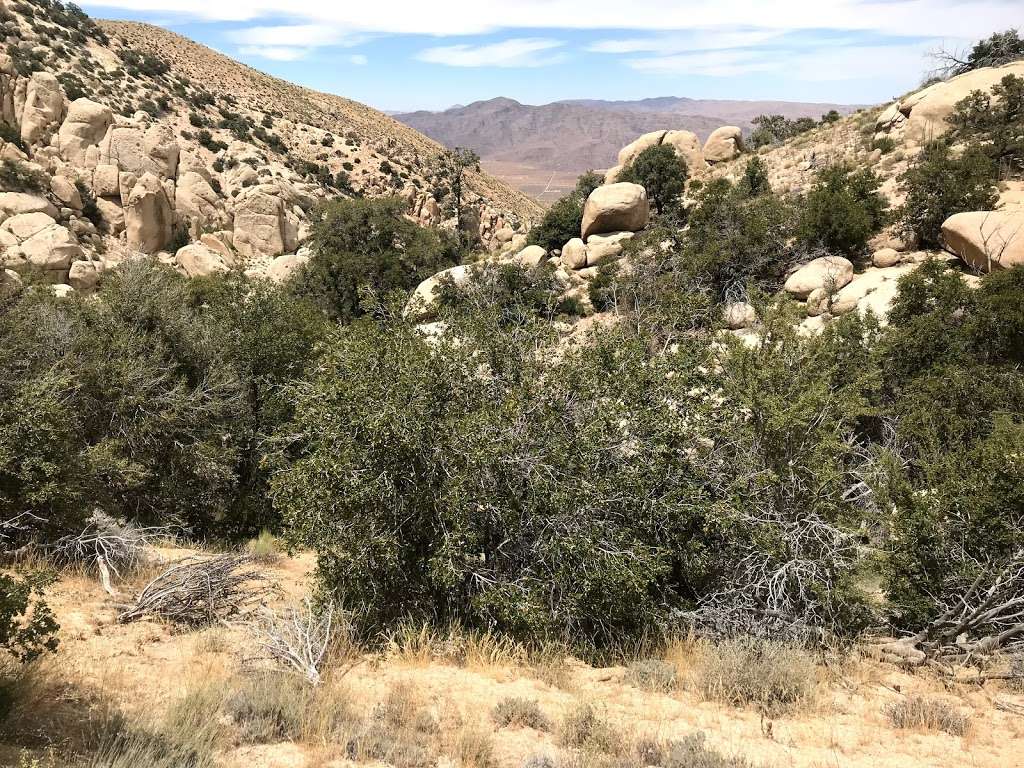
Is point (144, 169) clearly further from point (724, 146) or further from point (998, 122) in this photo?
point (998, 122)

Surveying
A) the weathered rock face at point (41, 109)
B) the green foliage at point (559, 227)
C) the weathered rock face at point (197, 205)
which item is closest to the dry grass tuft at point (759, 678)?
the green foliage at point (559, 227)

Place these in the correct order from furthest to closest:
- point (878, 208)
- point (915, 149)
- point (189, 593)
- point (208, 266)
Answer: point (208, 266) → point (915, 149) → point (878, 208) → point (189, 593)

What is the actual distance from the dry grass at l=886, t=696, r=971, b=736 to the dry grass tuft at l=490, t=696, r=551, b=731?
3.31 metres

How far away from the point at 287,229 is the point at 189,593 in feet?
112

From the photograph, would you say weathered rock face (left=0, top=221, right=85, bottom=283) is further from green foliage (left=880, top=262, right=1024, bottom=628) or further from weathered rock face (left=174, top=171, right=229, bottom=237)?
green foliage (left=880, top=262, right=1024, bottom=628)

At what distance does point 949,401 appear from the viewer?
1274 cm

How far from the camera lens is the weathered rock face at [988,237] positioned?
54.0 feet

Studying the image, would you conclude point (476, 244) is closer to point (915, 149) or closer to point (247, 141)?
point (247, 141)

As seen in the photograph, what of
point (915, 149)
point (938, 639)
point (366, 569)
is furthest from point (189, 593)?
point (915, 149)

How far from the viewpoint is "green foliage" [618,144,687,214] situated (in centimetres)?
3073

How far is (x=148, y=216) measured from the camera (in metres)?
34.7

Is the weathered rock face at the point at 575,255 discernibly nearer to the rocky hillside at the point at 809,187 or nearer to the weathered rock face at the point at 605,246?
the rocky hillside at the point at 809,187

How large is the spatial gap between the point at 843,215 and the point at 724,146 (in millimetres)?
18343

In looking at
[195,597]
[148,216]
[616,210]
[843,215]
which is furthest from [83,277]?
[843,215]
